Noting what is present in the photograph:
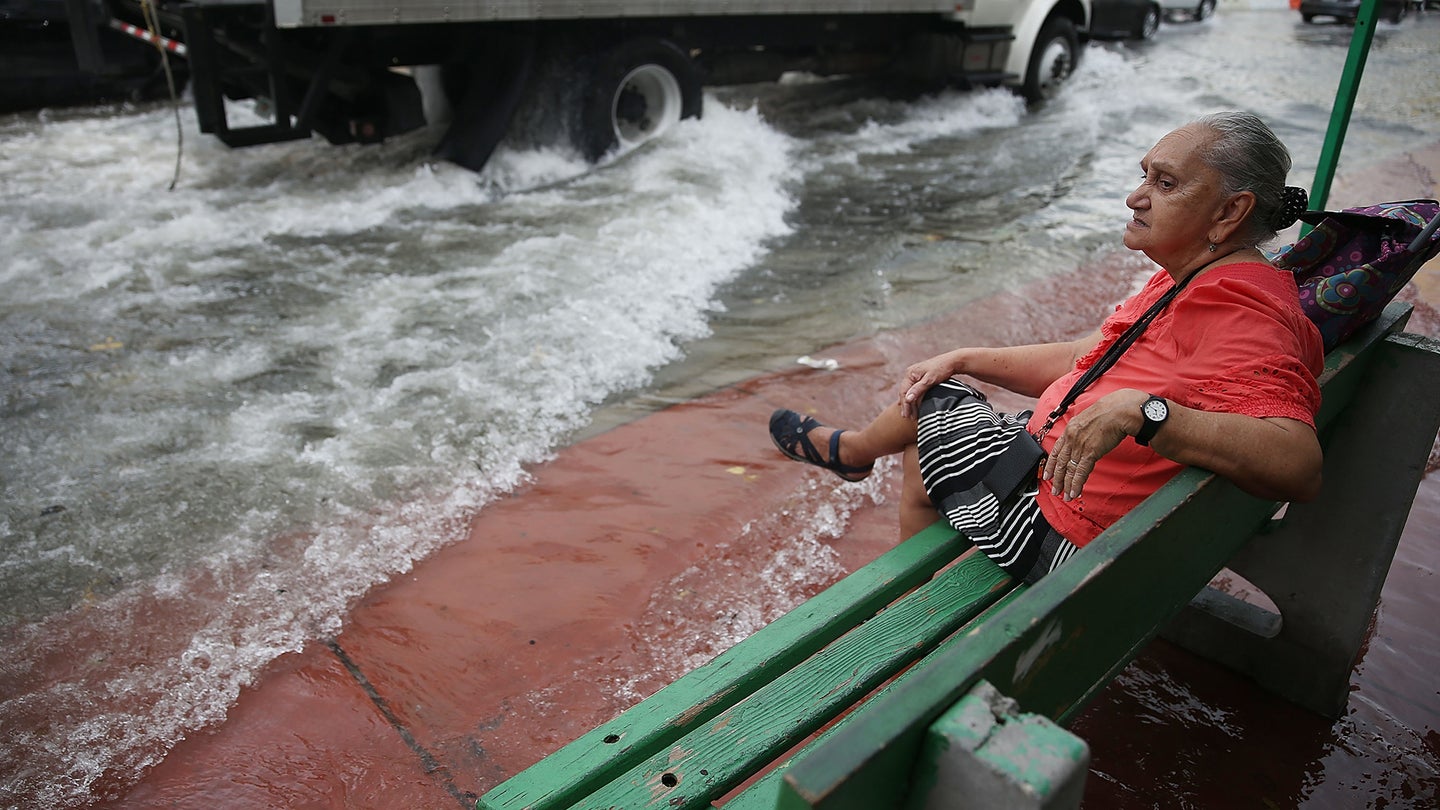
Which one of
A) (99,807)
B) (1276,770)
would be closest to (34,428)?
(99,807)

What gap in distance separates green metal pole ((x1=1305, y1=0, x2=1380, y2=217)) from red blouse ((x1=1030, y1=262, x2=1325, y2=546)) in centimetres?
144

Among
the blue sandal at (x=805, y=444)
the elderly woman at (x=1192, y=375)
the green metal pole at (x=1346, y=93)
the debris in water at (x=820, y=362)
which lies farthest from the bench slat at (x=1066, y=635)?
the debris in water at (x=820, y=362)

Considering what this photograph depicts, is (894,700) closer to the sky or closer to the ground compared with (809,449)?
closer to the sky

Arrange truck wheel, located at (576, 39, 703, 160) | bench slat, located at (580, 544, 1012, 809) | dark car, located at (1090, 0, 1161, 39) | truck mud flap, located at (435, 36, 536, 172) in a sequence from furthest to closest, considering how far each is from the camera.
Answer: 1. dark car, located at (1090, 0, 1161, 39)
2. truck wheel, located at (576, 39, 703, 160)
3. truck mud flap, located at (435, 36, 536, 172)
4. bench slat, located at (580, 544, 1012, 809)

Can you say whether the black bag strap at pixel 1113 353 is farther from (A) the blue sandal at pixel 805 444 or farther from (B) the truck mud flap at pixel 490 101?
(B) the truck mud flap at pixel 490 101

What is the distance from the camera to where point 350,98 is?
728 centimetres

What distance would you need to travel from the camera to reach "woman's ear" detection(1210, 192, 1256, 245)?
7.01 ft

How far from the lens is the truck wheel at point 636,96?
792 cm

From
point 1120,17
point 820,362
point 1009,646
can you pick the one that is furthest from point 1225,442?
point 1120,17

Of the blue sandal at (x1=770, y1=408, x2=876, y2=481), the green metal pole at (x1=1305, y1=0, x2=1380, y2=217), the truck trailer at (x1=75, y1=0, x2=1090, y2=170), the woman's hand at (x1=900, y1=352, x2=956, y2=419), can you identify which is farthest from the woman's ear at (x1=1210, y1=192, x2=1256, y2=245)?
the truck trailer at (x1=75, y1=0, x2=1090, y2=170)

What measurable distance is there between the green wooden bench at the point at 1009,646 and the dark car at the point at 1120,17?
634 inches

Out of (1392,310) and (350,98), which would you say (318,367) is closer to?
(350,98)

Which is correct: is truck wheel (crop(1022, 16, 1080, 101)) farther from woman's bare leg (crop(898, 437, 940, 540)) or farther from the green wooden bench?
woman's bare leg (crop(898, 437, 940, 540))

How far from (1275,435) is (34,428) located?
4371mm
